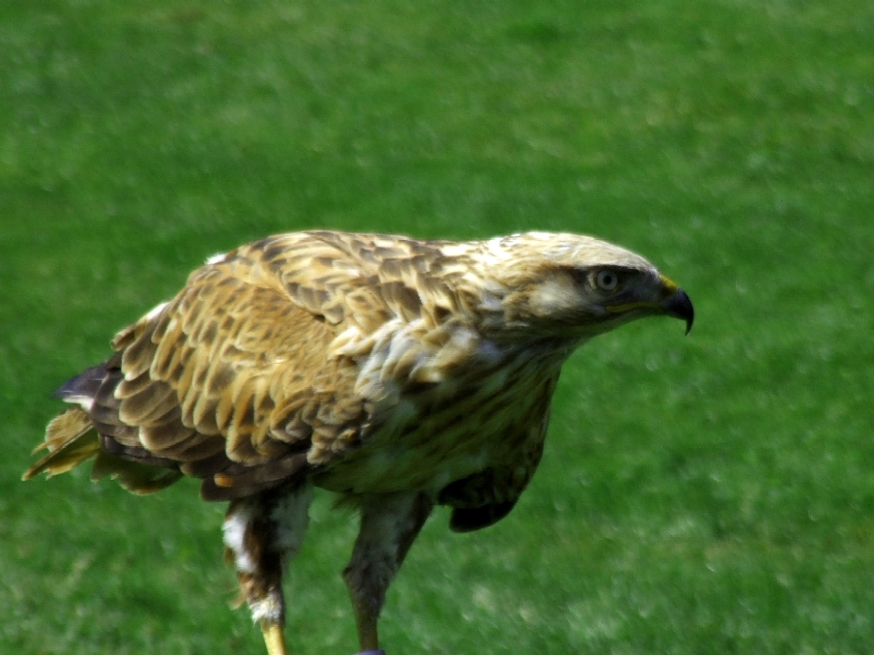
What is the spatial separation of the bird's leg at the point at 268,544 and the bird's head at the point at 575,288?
99cm

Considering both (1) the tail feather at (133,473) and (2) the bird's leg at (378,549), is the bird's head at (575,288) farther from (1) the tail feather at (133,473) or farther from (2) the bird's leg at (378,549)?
(1) the tail feather at (133,473)

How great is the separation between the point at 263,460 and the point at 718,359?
532cm

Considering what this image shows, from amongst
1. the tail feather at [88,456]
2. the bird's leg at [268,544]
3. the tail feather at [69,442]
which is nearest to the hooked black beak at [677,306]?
the bird's leg at [268,544]

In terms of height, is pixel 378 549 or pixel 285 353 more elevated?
pixel 285 353

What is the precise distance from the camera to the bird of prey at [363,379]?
480 centimetres

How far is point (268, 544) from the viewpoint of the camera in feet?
16.8

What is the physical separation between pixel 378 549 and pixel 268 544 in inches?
19.0

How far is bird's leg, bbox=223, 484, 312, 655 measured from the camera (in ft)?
16.9

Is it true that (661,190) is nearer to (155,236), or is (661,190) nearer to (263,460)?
(155,236)

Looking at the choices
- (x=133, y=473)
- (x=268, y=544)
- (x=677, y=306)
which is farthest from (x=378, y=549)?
(x=677, y=306)

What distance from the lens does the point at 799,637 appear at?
6.95m

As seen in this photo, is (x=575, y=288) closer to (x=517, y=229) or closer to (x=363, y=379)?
(x=363, y=379)

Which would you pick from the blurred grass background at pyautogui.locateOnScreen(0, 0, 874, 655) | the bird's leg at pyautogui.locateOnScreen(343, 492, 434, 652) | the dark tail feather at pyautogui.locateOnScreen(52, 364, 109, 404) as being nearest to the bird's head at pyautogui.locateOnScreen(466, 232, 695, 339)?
the bird's leg at pyautogui.locateOnScreen(343, 492, 434, 652)

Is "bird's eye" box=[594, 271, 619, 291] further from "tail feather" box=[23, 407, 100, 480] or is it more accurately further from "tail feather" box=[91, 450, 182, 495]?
"tail feather" box=[23, 407, 100, 480]
